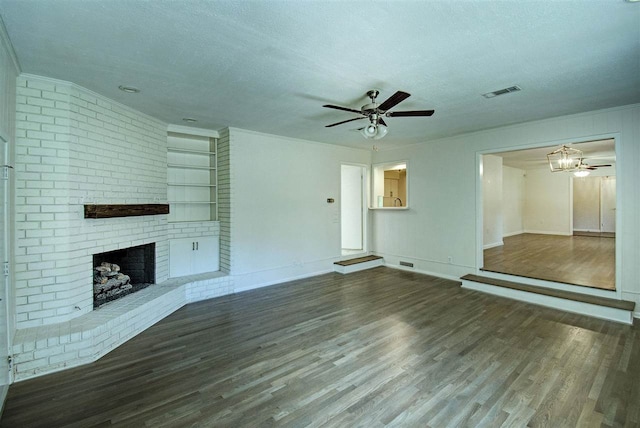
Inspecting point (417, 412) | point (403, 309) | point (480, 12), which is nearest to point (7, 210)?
point (417, 412)

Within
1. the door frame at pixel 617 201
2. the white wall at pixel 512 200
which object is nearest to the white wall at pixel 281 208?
the door frame at pixel 617 201

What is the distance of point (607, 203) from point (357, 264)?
11138 mm

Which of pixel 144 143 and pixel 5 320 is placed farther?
pixel 144 143

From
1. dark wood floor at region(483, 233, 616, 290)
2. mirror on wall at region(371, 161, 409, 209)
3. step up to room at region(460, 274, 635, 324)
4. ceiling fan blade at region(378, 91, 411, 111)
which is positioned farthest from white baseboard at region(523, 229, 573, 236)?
ceiling fan blade at region(378, 91, 411, 111)

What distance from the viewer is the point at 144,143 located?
4.42 m

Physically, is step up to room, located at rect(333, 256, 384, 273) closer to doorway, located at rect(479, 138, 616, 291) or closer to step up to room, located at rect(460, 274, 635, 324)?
step up to room, located at rect(460, 274, 635, 324)

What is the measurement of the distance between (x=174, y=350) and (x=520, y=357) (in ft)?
12.1

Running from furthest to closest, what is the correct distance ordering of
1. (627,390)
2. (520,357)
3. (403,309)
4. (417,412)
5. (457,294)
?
1. (457,294)
2. (403,309)
3. (520,357)
4. (627,390)
5. (417,412)

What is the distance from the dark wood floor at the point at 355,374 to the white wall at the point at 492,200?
4828 millimetres

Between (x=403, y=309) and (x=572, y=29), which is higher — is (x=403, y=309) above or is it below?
below

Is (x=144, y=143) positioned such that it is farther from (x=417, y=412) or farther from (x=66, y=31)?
(x=417, y=412)

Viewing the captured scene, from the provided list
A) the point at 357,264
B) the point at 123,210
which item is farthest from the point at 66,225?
the point at 357,264

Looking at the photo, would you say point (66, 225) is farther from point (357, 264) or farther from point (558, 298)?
point (558, 298)

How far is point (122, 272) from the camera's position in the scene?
4.55 meters
